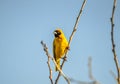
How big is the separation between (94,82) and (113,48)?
511 millimetres

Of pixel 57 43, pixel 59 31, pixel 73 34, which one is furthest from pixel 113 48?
pixel 59 31

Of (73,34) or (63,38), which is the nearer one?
(73,34)

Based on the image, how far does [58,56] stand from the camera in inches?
362

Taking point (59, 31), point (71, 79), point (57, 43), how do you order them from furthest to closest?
point (59, 31) → point (57, 43) → point (71, 79)

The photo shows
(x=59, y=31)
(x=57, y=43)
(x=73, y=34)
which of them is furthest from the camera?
(x=59, y=31)

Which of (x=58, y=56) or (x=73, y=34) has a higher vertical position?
(x=73, y=34)

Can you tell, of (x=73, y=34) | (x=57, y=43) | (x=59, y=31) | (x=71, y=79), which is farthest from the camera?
(x=59, y=31)

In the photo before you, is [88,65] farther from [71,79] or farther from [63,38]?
[63,38]

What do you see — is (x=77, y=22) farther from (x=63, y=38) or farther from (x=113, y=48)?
(x=63, y=38)

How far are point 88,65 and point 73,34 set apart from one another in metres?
1.41

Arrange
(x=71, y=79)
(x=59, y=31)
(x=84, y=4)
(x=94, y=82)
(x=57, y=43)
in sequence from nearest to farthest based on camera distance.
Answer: (x=94, y=82)
(x=71, y=79)
(x=84, y=4)
(x=57, y=43)
(x=59, y=31)

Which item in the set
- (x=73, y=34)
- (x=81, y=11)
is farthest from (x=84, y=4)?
(x=73, y=34)

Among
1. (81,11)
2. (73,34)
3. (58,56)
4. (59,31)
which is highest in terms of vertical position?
(81,11)

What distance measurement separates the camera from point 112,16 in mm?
2229
